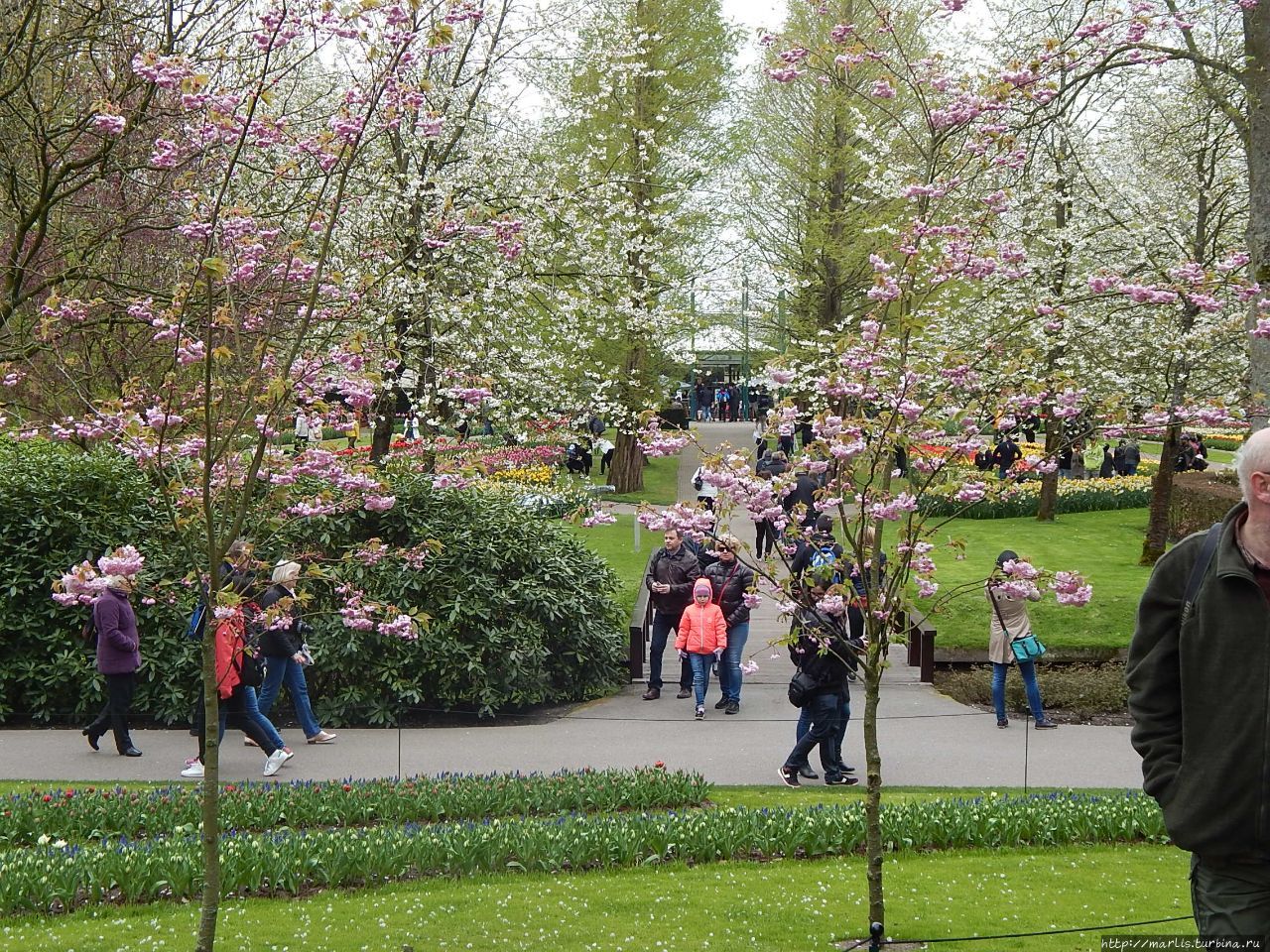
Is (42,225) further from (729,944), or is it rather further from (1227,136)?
(1227,136)

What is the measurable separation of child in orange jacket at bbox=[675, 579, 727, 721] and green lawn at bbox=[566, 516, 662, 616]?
12.0 feet

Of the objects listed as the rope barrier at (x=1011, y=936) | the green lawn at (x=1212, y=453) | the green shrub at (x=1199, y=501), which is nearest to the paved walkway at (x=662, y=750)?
the rope barrier at (x=1011, y=936)

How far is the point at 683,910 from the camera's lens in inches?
257

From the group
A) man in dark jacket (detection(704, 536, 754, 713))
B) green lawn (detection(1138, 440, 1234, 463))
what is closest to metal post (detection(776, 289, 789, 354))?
green lawn (detection(1138, 440, 1234, 463))

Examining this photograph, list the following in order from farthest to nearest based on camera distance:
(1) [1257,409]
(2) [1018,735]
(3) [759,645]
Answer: (3) [759,645] < (2) [1018,735] < (1) [1257,409]

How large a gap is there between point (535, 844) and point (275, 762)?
12.4 ft

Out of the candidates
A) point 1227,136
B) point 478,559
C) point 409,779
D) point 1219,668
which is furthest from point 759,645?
point 1219,668

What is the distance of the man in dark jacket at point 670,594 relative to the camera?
13289 mm

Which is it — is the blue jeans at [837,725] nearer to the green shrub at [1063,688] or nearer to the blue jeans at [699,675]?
the blue jeans at [699,675]

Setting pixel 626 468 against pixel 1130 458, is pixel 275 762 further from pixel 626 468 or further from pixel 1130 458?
pixel 1130 458

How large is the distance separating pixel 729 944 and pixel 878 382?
124 inches

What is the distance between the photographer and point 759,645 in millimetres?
15961

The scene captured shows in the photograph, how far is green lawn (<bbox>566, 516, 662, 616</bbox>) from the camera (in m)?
17.5

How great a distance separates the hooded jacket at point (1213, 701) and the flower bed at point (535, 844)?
466 cm
